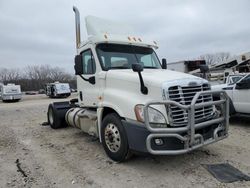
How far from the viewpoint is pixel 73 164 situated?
4965 millimetres

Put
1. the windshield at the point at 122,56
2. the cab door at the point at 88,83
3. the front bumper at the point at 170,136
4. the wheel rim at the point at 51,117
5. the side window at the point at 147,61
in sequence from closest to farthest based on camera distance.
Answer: the front bumper at the point at 170,136
the windshield at the point at 122,56
the cab door at the point at 88,83
the side window at the point at 147,61
the wheel rim at the point at 51,117

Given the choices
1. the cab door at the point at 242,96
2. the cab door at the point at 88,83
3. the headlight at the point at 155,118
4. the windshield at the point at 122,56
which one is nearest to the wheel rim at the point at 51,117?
the cab door at the point at 88,83

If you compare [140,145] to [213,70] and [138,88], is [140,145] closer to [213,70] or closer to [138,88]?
[138,88]

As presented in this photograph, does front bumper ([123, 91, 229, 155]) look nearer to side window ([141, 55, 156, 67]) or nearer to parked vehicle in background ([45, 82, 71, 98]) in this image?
side window ([141, 55, 156, 67])

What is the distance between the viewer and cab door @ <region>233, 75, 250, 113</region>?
7801mm

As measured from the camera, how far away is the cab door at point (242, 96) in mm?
7801

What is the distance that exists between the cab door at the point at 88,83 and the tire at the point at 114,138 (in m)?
0.90

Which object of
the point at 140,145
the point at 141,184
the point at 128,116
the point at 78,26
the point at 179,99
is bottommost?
the point at 141,184

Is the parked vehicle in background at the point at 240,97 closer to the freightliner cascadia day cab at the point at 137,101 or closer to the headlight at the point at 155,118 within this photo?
the freightliner cascadia day cab at the point at 137,101

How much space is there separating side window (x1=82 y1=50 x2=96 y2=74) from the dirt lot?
1.79 m

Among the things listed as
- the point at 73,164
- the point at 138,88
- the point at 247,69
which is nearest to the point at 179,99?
the point at 138,88

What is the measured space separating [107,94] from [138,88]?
0.84 m

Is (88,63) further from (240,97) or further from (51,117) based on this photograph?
(240,97)

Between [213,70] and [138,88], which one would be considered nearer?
[138,88]
